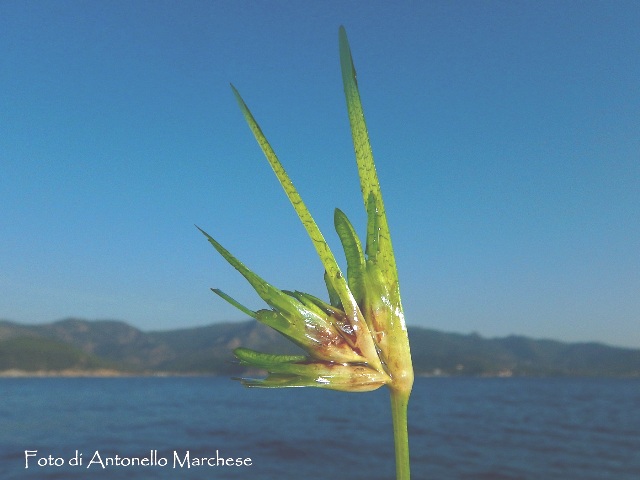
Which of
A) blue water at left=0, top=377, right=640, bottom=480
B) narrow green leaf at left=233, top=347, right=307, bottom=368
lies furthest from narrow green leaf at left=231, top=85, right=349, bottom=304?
blue water at left=0, top=377, right=640, bottom=480

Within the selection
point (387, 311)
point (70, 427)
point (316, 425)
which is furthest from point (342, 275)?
point (70, 427)

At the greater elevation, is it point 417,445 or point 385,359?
point 385,359

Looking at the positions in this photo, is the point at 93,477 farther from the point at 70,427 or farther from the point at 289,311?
the point at 289,311

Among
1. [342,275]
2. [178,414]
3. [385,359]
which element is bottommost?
[178,414]

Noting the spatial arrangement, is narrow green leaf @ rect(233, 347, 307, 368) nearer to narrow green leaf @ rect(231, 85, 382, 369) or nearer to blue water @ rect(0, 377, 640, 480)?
narrow green leaf @ rect(231, 85, 382, 369)

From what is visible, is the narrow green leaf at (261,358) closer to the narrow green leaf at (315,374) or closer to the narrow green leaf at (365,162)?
the narrow green leaf at (315,374)
